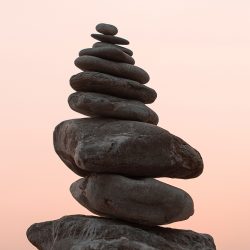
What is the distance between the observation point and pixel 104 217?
49.8ft

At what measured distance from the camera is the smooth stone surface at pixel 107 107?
50.2 ft

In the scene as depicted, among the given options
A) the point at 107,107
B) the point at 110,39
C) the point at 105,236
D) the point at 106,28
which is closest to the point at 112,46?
the point at 110,39

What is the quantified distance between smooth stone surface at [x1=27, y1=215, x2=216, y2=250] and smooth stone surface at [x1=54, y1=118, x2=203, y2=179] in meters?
1.24

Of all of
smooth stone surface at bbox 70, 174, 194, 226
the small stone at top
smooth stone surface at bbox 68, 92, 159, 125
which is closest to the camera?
smooth stone surface at bbox 70, 174, 194, 226

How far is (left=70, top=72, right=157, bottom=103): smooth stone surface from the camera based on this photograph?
608 inches

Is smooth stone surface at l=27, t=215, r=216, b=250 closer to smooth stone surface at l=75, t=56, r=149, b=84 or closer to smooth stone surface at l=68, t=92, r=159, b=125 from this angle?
smooth stone surface at l=68, t=92, r=159, b=125

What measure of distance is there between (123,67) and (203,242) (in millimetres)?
4707

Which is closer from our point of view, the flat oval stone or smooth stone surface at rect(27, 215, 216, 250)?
smooth stone surface at rect(27, 215, 216, 250)

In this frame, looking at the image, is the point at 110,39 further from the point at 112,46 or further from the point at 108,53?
the point at 108,53

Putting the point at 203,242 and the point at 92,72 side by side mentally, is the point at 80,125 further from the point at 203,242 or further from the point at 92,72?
the point at 203,242

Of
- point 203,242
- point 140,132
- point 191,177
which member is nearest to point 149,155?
point 140,132

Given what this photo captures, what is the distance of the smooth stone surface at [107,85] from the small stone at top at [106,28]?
4.24ft

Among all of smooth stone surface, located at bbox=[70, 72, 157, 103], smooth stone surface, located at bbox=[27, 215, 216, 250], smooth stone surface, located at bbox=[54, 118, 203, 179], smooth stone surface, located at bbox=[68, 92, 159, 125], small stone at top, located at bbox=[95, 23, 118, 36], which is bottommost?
smooth stone surface, located at bbox=[27, 215, 216, 250]

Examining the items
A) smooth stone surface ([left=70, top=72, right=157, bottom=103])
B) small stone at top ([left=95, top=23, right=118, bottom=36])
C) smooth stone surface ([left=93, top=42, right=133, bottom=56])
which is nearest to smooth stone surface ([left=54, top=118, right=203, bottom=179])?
smooth stone surface ([left=70, top=72, right=157, bottom=103])
